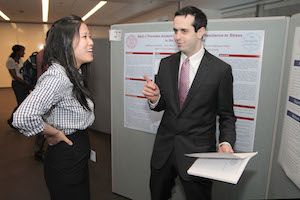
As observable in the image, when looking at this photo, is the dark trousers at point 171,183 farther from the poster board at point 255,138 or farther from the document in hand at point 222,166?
the poster board at point 255,138

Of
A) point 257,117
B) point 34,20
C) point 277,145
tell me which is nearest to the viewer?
point 277,145

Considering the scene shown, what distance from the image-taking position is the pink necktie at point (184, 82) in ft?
5.11

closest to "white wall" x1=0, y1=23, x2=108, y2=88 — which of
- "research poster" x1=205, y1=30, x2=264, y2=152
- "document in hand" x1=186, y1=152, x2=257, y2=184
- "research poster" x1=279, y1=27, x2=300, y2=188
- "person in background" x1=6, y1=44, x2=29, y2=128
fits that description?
"person in background" x1=6, y1=44, x2=29, y2=128

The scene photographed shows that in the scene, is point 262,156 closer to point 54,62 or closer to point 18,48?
point 54,62

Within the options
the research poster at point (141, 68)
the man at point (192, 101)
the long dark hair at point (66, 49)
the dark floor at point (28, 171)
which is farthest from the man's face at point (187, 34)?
the dark floor at point (28, 171)

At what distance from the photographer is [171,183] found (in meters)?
1.71

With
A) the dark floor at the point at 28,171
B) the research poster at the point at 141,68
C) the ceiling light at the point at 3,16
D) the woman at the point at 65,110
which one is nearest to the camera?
the woman at the point at 65,110

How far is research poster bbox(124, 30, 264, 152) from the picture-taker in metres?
1.72

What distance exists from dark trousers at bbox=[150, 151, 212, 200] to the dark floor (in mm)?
994

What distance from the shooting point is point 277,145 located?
1661mm

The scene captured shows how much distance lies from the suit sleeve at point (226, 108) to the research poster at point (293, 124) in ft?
0.95

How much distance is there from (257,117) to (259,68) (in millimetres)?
335

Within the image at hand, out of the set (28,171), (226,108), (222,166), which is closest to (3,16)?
(28,171)

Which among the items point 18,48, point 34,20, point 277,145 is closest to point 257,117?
point 277,145
